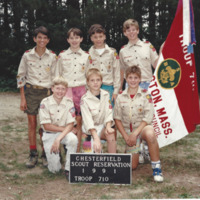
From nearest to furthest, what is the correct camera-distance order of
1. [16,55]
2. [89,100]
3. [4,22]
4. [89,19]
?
1. [89,100]
2. [89,19]
3. [16,55]
4. [4,22]

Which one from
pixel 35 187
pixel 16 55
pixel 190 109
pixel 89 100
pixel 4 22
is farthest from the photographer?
pixel 4 22

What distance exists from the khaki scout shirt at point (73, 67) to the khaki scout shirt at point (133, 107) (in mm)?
739

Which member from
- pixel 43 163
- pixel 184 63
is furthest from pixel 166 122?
pixel 43 163

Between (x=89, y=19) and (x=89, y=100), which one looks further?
(x=89, y=19)

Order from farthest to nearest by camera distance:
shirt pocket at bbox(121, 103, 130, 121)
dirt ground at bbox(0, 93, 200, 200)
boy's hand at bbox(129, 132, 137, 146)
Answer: shirt pocket at bbox(121, 103, 130, 121)
boy's hand at bbox(129, 132, 137, 146)
dirt ground at bbox(0, 93, 200, 200)

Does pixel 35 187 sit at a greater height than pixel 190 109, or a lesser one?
lesser

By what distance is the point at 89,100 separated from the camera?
378cm

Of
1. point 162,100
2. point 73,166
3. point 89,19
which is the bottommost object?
point 73,166

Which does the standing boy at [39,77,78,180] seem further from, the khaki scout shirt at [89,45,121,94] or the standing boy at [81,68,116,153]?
the khaki scout shirt at [89,45,121,94]

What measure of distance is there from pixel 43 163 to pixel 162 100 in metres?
1.98

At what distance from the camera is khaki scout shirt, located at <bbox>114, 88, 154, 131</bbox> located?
12.5 ft

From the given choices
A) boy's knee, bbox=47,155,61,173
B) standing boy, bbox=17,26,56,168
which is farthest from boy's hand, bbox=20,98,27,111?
boy's knee, bbox=47,155,61,173

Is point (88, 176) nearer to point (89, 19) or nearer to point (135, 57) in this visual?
point (135, 57)

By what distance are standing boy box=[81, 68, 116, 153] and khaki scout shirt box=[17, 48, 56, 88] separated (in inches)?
34.3
